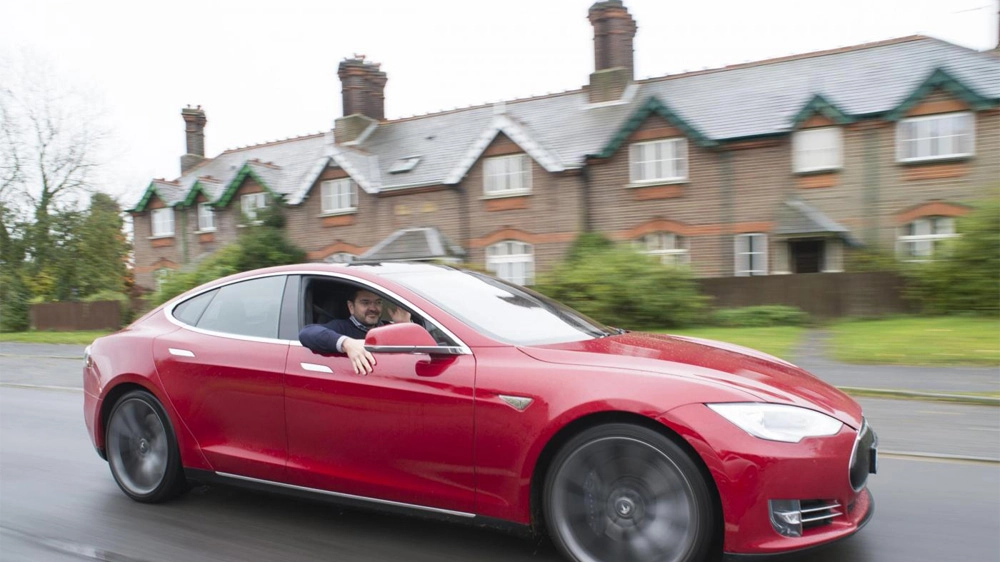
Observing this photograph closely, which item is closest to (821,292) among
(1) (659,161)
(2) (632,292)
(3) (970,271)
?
(3) (970,271)

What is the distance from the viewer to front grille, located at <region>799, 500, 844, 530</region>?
3283 millimetres

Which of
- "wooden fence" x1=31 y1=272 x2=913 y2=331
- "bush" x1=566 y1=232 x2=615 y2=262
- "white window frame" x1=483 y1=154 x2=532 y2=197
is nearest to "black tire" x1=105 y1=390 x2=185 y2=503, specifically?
"wooden fence" x1=31 y1=272 x2=913 y2=331

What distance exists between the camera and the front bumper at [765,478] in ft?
10.6

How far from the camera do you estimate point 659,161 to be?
24.7 m

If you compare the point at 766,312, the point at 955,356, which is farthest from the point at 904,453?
the point at 766,312

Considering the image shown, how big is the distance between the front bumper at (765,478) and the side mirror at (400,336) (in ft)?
4.11

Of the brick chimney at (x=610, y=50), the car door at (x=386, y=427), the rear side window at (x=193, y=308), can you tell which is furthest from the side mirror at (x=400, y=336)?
the brick chimney at (x=610, y=50)

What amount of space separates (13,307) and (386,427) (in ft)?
126

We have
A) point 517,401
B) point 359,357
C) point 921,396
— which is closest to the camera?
point 517,401

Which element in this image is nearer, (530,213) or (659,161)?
(659,161)

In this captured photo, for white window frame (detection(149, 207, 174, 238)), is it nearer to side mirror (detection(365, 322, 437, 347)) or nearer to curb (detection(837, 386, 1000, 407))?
curb (detection(837, 386, 1000, 407))

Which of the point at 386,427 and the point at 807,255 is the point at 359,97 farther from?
the point at 386,427

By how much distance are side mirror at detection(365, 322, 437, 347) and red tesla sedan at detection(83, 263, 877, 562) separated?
0.4 inches

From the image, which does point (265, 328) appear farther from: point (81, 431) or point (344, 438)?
point (81, 431)
